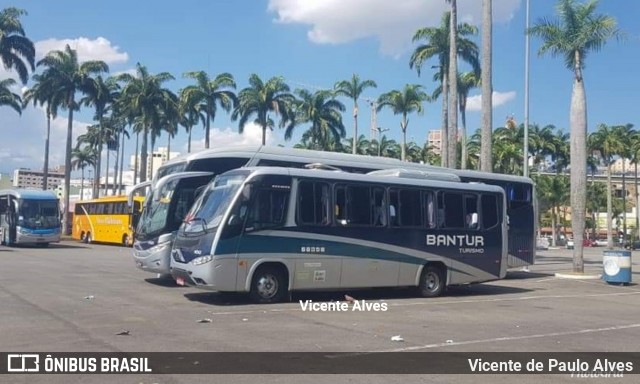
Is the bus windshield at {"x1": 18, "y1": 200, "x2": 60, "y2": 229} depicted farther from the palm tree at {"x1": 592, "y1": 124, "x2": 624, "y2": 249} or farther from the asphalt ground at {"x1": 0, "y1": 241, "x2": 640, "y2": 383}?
the palm tree at {"x1": 592, "y1": 124, "x2": 624, "y2": 249}

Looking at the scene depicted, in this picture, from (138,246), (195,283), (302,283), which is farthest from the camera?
(138,246)

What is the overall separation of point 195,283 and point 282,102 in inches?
1680

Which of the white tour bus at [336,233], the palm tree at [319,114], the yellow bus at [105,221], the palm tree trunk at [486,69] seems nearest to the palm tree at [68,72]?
the yellow bus at [105,221]

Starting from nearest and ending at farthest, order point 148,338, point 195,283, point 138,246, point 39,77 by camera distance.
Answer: point 148,338
point 195,283
point 138,246
point 39,77

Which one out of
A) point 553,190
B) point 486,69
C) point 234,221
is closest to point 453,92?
point 486,69

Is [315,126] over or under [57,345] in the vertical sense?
over

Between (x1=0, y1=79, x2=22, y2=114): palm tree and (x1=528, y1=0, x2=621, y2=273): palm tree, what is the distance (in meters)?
44.1

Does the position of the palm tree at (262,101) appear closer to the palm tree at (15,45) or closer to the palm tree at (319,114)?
the palm tree at (319,114)

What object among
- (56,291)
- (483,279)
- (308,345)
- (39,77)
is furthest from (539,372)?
(39,77)

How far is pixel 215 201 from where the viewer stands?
14227mm

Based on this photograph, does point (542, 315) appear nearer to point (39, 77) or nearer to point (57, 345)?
point (57, 345)

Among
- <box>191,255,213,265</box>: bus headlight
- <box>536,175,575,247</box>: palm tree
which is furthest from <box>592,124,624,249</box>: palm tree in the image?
<box>191,255,213,265</box>: bus headlight

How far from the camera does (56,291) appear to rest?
1567 cm

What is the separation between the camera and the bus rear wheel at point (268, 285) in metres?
14.3
